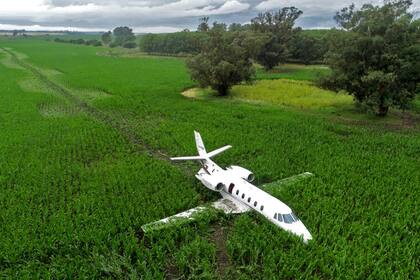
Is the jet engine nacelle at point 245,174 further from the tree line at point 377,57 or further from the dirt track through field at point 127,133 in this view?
the tree line at point 377,57

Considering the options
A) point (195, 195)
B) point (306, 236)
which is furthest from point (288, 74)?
point (306, 236)

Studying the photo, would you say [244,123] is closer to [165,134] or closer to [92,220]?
[165,134]

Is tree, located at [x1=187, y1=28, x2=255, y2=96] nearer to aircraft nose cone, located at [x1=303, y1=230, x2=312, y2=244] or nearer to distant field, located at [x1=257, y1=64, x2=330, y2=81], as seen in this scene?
distant field, located at [x1=257, y1=64, x2=330, y2=81]

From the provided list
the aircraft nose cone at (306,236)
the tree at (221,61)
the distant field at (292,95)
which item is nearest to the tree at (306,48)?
the distant field at (292,95)

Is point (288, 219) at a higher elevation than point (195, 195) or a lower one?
higher

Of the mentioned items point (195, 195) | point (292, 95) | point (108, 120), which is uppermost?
point (292, 95)

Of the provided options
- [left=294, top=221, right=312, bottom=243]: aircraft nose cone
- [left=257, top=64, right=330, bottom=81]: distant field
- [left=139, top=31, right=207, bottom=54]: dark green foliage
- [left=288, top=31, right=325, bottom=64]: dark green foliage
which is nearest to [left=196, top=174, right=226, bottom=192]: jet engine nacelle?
[left=294, top=221, right=312, bottom=243]: aircraft nose cone

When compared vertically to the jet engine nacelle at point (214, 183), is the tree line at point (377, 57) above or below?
above

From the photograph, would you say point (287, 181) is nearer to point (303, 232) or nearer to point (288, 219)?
point (288, 219)
